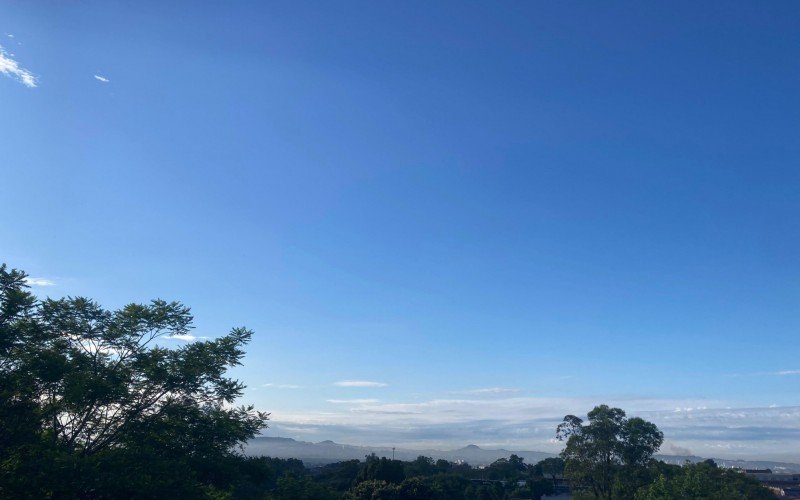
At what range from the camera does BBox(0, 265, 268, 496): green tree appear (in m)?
14.6

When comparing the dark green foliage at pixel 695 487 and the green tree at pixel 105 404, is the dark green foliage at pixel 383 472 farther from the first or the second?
the green tree at pixel 105 404

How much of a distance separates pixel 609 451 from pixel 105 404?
127 ft

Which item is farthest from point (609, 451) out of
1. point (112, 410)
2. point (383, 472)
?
point (112, 410)

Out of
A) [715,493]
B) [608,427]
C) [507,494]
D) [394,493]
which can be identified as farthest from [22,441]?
[507,494]

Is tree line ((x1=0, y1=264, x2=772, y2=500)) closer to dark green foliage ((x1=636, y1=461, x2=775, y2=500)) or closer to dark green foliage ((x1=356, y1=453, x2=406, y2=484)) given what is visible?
dark green foliage ((x1=636, y1=461, x2=775, y2=500))

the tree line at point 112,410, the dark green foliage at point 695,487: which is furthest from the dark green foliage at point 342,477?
the tree line at point 112,410

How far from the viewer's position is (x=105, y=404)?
17594 mm

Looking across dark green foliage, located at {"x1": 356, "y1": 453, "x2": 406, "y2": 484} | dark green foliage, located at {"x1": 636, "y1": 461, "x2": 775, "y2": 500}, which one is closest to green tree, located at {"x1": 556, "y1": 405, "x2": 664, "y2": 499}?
dark green foliage, located at {"x1": 636, "y1": 461, "x2": 775, "y2": 500}

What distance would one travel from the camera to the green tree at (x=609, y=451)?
43.4m

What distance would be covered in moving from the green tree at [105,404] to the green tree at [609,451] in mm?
31943

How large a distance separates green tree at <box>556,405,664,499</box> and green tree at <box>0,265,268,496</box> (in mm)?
31943

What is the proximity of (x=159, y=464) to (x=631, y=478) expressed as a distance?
38.5 meters

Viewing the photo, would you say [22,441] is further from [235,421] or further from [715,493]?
[715,493]

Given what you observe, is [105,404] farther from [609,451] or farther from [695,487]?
[609,451]
